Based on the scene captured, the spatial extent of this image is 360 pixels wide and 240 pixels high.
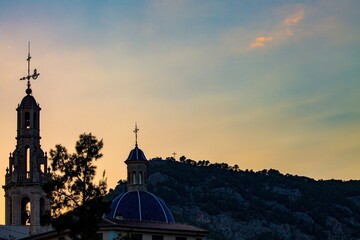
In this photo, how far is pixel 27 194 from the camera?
98.1 m

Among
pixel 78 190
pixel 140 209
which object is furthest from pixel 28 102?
pixel 78 190

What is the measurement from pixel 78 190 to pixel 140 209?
3031cm

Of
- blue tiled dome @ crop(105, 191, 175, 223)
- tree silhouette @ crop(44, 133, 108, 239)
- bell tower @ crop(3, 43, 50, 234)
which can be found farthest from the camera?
bell tower @ crop(3, 43, 50, 234)

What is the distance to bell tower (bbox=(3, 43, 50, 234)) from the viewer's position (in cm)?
9794

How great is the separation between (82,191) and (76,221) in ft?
7.18

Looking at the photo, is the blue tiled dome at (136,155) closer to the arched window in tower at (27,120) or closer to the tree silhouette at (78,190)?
the arched window in tower at (27,120)

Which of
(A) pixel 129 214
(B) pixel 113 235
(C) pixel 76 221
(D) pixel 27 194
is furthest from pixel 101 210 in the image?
(D) pixel 27 194

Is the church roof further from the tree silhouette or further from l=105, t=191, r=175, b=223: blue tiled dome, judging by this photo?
the tree silhouette

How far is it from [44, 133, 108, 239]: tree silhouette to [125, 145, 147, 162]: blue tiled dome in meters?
39.5

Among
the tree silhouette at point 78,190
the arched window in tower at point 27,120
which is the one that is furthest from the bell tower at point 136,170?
the tree silhouette at point 78,190

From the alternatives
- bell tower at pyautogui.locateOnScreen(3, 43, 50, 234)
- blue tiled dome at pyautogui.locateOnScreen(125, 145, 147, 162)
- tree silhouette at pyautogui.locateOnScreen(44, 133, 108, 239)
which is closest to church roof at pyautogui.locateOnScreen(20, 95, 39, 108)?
bell tower at pyautogui.locateOnScreen(3, 43, 50, 234)

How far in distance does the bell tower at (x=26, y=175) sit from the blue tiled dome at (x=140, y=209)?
28.9 feet

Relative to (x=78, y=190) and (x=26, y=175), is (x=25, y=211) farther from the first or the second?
(x=78, y=190)

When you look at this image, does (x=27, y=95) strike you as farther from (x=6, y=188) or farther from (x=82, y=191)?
(x=82, y=191)
